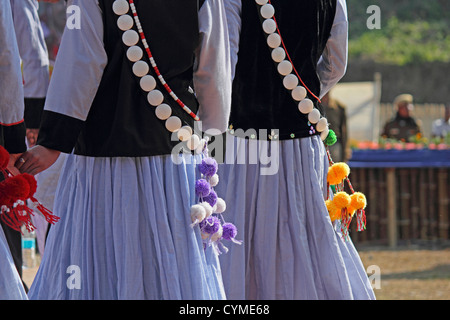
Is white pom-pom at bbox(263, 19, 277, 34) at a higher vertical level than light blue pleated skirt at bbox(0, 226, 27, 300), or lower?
higher

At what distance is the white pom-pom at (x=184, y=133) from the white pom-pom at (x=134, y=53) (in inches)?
11.9

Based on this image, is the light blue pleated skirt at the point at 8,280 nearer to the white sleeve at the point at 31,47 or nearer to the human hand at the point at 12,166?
the human hand at the point at 12,166

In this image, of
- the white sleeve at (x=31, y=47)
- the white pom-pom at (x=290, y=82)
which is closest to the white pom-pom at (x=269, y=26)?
the white pom-pom at (x=290, y=82)

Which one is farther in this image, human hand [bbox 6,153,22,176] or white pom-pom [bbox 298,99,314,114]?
white pom-pom [bbox 298,99,314,114]

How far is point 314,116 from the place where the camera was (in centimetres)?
400

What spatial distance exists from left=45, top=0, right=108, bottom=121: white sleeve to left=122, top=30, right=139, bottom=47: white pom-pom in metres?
0.09

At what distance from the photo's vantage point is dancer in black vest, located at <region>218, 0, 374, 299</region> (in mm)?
3855

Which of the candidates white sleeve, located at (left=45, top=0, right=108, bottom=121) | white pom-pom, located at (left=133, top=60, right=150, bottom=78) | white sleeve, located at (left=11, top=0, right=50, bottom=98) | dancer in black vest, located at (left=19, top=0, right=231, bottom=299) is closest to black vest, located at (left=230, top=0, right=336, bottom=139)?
dancer in black vest, located at (left=19, top=0, right=231, bottom=299)

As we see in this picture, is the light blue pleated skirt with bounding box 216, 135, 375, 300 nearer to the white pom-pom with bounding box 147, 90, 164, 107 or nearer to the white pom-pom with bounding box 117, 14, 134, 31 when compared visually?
the white pom-pom with bounding box 147, 90, 164, 107

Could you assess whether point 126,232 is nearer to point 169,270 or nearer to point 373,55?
point 169,270

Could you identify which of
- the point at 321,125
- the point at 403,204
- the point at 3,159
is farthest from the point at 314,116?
the point at 403,204

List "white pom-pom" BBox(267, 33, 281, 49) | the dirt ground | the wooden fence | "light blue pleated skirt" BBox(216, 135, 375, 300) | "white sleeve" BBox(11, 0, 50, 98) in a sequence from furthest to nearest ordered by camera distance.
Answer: the wooden fence
the dirt ground
"white sleeve" BBox(11, 0, 50, 98)
"white pom-pom" BBox(267, 33, 281, 49)
"light blue pleated skirt" BBox(216, 135, 375, 300)

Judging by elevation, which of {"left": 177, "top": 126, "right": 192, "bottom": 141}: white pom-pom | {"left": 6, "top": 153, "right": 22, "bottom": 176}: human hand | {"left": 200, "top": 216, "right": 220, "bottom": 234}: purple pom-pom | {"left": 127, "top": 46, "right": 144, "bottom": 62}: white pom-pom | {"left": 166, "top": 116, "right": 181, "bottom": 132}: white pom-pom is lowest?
{"left": 200, "top": 216, "right": 220, "bottom": 234}: purple pom-pom
